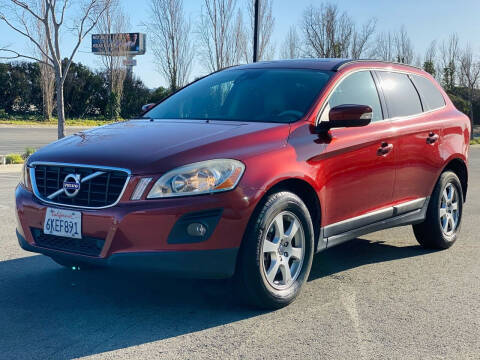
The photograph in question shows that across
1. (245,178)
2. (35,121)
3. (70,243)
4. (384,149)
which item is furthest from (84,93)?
(245,178)

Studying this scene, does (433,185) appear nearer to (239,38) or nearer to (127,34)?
(239,38)

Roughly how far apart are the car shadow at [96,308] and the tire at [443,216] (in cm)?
101

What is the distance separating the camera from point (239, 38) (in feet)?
83.3

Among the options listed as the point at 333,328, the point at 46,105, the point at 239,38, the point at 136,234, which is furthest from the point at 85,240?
the point at 46,105

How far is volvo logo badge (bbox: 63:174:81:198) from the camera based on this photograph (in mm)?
Result: 3848

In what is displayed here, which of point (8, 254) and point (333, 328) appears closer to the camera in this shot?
point (333, 328)

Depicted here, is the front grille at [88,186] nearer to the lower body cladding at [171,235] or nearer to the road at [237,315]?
the lower body cladding at [171,235]

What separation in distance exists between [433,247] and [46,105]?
34.8m

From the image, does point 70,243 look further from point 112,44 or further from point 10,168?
point 112,44

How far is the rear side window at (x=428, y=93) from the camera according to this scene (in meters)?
6.05

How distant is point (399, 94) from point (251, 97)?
1.49m

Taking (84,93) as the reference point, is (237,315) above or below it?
below

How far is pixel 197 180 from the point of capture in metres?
3.72

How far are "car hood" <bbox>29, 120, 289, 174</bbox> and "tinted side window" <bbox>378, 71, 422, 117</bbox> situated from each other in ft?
4.95
